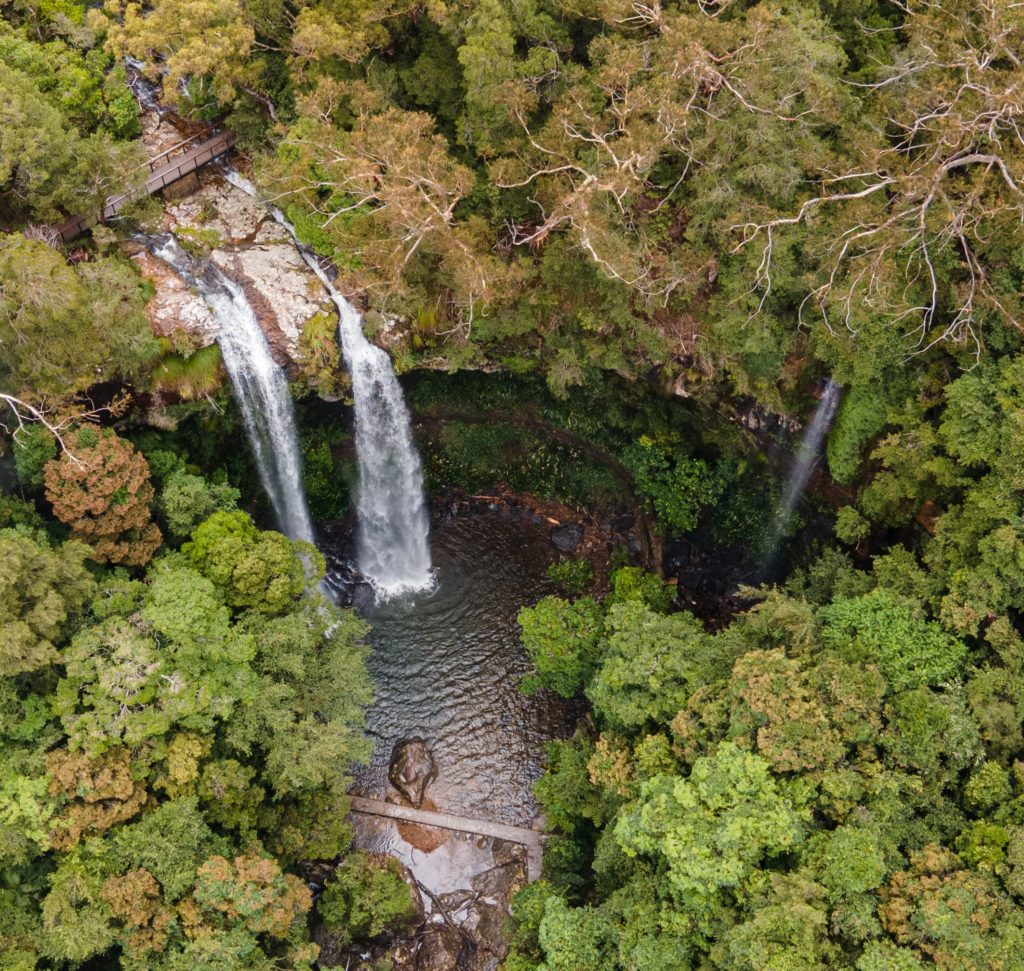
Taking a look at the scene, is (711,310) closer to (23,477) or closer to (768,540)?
(768,540)

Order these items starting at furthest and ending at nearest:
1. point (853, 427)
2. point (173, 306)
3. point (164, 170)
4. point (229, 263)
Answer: point (164, 170) < point (229, 263) < point (173, 306) < point (853, 427)

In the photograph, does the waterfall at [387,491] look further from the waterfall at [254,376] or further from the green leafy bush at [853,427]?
the green leafy bush at [853,427]

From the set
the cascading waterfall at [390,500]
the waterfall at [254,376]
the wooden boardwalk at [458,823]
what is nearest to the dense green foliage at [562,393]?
the waterfall at [254,376]

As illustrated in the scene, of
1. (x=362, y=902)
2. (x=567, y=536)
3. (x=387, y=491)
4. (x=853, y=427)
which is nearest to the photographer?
(x=362, y=902)

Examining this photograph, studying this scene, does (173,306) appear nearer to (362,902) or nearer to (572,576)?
(572,576)

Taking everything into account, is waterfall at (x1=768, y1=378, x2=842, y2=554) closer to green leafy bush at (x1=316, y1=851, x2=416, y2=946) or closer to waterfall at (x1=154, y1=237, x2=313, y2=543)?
green leafy bush at (x1=316, y1=851, x2=416, y2=946)

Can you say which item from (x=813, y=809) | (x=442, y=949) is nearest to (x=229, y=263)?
(x=442, y=949)
